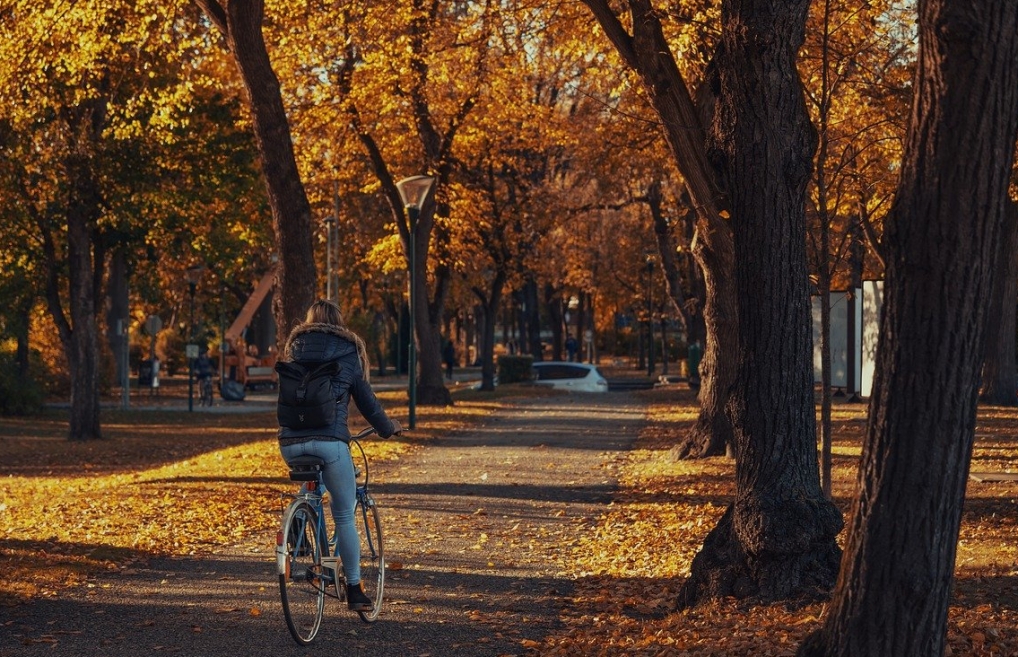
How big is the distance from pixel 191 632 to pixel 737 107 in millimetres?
4708

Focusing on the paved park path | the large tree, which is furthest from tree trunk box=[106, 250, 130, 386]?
the large tree

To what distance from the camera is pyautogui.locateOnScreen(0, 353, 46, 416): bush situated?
40.2 metres

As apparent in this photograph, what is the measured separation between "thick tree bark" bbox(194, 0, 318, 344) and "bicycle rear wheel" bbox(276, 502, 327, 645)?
8.83 meters

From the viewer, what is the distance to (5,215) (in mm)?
29250

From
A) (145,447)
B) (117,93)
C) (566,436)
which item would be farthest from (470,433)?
(117,93)

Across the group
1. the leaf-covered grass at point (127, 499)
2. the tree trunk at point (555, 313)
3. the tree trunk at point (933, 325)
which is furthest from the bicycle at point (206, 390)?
the tree trunk at point (933, 325)

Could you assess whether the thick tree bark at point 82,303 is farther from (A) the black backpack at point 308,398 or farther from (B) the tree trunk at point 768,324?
(A) the black backpack at point 308,398

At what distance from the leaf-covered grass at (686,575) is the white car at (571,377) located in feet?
94.8

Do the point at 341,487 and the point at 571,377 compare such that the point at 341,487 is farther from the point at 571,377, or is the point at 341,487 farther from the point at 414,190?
the point at 571,377

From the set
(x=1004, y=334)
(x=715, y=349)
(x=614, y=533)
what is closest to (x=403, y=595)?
(x=614, y=533)

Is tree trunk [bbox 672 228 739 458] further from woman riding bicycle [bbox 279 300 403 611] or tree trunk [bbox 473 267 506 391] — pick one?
tree trunk [bbox 473 267 506 391]

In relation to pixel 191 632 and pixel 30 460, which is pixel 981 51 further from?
pixel 30 460

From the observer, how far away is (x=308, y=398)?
26.1 ft

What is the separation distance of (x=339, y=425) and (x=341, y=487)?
36 cm
